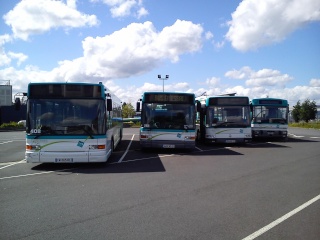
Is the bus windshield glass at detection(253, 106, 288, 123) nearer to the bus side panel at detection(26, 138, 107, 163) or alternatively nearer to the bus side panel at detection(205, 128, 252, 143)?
the bus side panel at detection(205, 128, 252, 143)

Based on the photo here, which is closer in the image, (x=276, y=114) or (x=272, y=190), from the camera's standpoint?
(x=272, y=190)

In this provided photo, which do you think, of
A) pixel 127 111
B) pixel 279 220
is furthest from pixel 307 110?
pixel 279 220

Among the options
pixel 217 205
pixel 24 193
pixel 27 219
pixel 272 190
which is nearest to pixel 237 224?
pixel 217 205

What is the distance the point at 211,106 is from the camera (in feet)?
59.4

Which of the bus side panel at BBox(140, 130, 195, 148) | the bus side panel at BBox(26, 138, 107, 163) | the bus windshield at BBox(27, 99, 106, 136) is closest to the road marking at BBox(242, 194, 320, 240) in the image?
the bus side panel at BBox(26, 138, 107, 163)

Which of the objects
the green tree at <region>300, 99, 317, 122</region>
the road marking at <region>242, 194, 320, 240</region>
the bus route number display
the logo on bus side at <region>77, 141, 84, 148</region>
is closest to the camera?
the road marking at <region>242, 194, 320, 240</region>

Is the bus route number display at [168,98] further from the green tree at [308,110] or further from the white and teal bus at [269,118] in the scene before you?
the green tree at [308,110]

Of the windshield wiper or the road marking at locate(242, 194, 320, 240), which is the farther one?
the windshield wiper

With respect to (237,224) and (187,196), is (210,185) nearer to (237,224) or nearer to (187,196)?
(187,196)

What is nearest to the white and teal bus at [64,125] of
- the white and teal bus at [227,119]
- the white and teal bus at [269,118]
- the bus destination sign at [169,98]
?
the bus destination sign at [169,98]

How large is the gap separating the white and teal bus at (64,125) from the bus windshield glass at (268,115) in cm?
1354

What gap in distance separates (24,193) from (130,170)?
3.73 m

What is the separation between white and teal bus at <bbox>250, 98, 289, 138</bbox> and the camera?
68.4ft

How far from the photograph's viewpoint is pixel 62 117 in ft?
33.9
